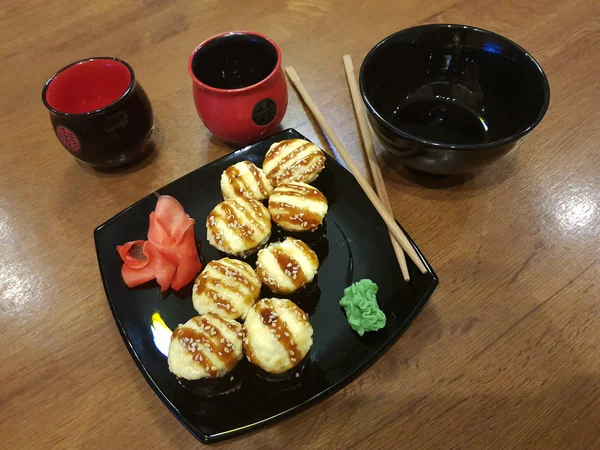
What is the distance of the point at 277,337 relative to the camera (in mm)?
786

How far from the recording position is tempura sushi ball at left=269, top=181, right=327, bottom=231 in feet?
3.15

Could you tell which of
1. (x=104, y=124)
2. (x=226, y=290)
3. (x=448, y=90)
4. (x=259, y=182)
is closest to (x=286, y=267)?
(x=226, y=290)

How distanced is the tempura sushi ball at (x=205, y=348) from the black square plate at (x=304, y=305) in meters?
0.04

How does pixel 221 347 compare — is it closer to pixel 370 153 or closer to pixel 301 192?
pixel 301 192

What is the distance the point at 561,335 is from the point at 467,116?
57cm

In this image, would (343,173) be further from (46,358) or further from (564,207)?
(46,358)

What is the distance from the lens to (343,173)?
3.54 feet

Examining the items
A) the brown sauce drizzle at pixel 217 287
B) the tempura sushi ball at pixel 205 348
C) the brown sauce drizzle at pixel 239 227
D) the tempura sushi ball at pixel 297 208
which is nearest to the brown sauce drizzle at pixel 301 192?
the tempura sushi ball at pixel 297 208

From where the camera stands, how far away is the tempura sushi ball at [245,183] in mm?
1016

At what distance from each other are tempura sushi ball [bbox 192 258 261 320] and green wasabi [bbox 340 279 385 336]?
0.61ft

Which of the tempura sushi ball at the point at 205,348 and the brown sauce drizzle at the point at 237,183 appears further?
the brown sauce drizzle at the point at 237,183

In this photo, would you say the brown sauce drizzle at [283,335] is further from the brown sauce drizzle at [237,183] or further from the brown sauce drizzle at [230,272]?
the brown sauce drizzle at [237,183]

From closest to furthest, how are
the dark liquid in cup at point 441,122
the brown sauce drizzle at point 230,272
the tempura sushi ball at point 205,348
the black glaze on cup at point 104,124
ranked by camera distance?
1. the tempura sushi ball at point 205,348
2. the brown sauce drizzle at point 230,272
3. the black glaze on cup at point 104,124
4. the dark liquid in cup at point 441,122

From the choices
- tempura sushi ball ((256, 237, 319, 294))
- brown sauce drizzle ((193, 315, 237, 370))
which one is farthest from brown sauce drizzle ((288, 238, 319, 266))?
brown sauce drizzle ((193, 315, 237, 370))
